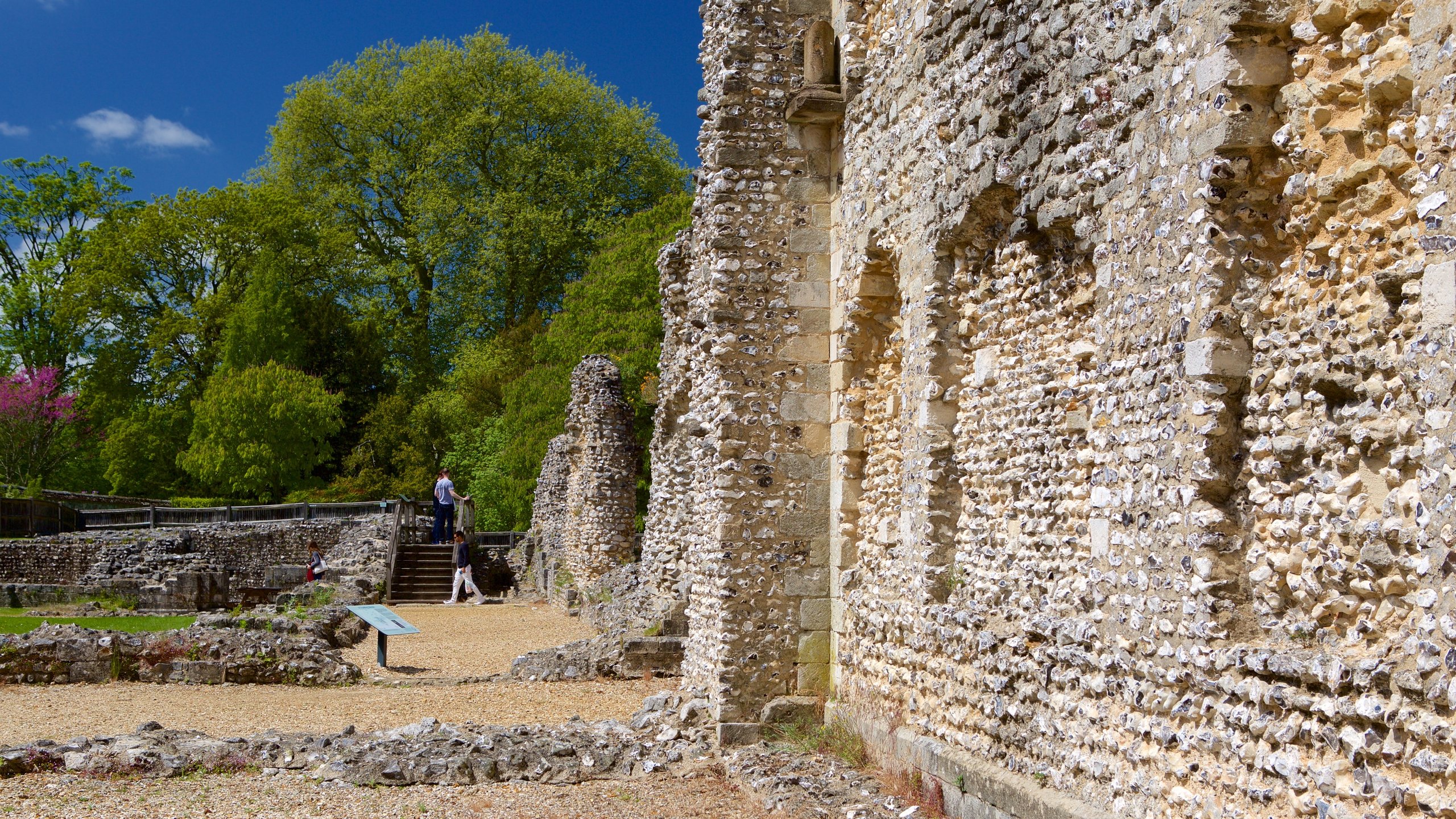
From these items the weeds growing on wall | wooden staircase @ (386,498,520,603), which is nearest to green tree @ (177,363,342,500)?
wooden staircase @ (386,498,520,603)

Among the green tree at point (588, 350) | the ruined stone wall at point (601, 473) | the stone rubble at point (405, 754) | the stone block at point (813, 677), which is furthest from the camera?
the green tree at point (588, 350)

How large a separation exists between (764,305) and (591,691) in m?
5.17

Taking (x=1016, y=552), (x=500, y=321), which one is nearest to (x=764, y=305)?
(x=1016, y=552)

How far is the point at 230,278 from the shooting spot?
43.2 m

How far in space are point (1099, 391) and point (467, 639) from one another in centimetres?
1441

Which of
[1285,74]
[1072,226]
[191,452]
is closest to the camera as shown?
[1285,74]

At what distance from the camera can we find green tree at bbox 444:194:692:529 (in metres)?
29.7

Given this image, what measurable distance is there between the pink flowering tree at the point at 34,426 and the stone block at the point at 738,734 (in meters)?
38.6

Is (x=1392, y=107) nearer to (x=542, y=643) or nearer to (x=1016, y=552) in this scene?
(x=1016, y=552)

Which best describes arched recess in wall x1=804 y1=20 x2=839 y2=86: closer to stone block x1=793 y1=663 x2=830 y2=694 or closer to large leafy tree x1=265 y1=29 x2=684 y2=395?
stone block x1=793 y1=663 x2=830 y2=694

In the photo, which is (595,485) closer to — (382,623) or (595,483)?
(595,483)

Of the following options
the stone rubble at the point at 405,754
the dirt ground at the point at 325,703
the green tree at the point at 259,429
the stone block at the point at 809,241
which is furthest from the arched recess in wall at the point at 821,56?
the green tree at the point at 259,429

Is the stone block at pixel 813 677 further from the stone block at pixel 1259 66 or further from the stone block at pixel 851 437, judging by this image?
the stone block at pixel 1259 66

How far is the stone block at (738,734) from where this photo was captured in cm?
867
